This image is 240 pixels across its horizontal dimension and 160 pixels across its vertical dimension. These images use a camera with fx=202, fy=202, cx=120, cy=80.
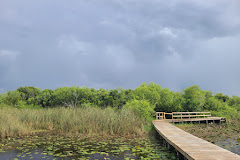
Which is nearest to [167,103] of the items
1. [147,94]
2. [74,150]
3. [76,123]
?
[147,94]

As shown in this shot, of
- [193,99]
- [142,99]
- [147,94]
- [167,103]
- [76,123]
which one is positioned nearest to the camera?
[76,123]

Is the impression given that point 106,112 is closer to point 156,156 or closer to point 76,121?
point 76,121

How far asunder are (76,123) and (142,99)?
8.14m

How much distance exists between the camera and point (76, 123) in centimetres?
1077

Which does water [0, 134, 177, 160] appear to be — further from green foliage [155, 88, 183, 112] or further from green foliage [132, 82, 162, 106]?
green foliage [155, 88, 183, 112]

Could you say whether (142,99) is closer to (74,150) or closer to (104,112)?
(104,112)

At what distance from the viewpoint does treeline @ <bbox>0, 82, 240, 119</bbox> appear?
17.9m

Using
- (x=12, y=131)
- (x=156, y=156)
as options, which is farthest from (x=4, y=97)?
(x=156, y=156)

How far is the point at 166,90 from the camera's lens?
19.9 m

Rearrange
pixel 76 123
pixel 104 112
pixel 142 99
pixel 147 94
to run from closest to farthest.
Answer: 1. pixel 76 123
2. pixel 104 112
3. pixel 142 99
4. pixel 147 94

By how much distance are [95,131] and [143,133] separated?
2.63 meters

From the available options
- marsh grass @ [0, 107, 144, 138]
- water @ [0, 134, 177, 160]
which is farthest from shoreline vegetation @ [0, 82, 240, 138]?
water @ [0, 134, 177, 160]

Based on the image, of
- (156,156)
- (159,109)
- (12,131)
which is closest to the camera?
(156,156)

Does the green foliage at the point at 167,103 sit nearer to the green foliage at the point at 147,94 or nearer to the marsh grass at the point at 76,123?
the green foliage at the point at 147,94
